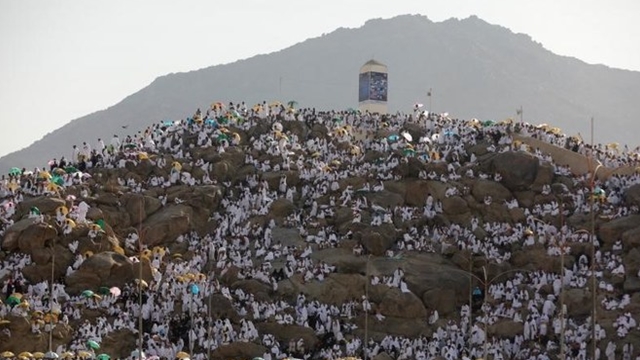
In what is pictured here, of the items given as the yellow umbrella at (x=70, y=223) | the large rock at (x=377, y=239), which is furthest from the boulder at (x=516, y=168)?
the yellow umbrella at (x=70, y=223)

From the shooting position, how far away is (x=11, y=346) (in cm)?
4912

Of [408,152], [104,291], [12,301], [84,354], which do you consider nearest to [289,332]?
[104,291]

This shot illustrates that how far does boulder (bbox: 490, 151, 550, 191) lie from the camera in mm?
67938

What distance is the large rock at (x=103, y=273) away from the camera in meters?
55.3

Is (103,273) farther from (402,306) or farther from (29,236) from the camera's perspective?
(402,306)

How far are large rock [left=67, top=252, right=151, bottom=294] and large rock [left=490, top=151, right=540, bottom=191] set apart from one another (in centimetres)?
2459

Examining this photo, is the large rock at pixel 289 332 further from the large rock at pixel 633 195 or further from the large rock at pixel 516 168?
the large rock at pixel 633 195

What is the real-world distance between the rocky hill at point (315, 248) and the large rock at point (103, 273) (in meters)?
0.08

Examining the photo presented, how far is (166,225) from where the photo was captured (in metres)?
63.2

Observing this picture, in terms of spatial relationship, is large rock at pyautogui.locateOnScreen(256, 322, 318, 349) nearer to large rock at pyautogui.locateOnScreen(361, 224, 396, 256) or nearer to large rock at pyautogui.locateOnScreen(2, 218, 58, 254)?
large rock at pyautogui.locateOnScreen(361, 224, 396, 256)

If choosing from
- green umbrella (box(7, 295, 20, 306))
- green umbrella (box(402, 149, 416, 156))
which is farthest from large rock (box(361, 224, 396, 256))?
green umbrella (box(7, 295, 20, 306))

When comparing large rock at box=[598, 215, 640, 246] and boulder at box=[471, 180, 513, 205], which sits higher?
boulder at box=[471, 180, 513, 205]

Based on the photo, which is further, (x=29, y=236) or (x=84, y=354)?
(x=29, y=236)

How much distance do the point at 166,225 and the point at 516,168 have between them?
75.1 feet
